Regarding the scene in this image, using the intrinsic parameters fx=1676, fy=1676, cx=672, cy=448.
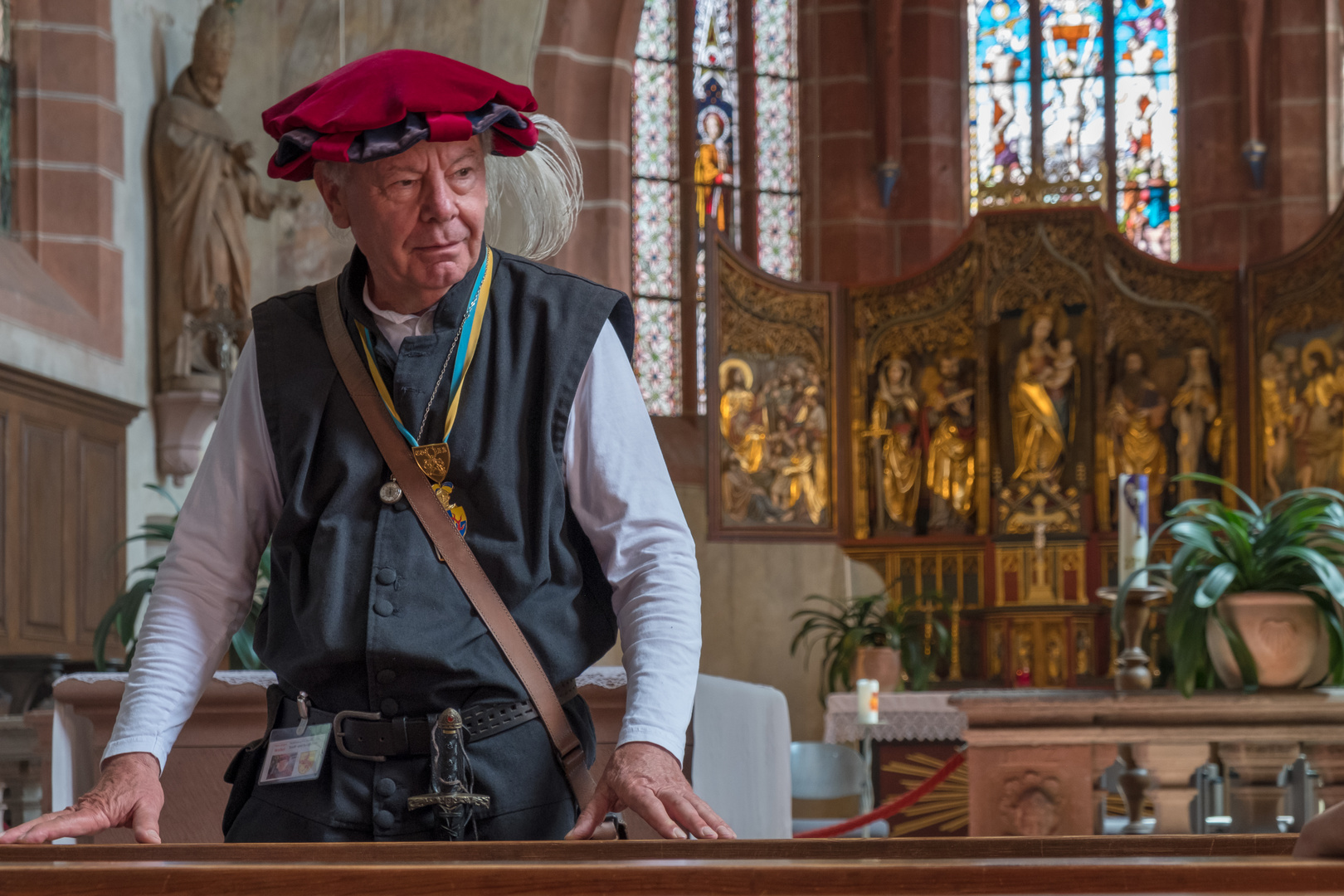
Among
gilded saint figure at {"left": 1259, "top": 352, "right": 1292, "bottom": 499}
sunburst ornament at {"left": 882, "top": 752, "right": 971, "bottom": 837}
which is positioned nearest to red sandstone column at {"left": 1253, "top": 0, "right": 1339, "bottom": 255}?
gilded saint figure at {"left": 1259, "top": 352, "right": 1292, "bottom": 499}

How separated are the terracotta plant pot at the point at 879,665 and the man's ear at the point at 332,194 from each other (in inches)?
289

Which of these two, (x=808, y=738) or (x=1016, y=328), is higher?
(x=1016, y=328)

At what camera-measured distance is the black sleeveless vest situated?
156 centimetres

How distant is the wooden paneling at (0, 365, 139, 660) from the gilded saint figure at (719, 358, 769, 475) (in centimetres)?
322

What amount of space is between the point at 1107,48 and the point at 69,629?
27.8ft

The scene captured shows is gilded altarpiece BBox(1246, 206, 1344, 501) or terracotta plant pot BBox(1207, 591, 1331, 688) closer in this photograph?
terracotta plant pot BBox(1207, 591, 1331, 688)

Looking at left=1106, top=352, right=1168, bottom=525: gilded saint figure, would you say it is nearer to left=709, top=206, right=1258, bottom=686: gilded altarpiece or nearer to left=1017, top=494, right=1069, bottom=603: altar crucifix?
left=709, top=206, right=1258, bottom=686: gilded altarpiece

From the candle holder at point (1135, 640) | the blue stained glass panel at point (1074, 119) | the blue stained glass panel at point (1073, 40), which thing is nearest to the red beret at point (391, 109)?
the candle holder at point (1135, 640)

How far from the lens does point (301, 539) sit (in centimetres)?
165

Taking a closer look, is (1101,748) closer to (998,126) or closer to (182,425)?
(182,425)

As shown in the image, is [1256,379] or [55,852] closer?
[55,852]

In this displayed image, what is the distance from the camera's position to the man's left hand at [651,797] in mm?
1419

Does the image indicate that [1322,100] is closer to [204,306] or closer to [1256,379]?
[1256,379]

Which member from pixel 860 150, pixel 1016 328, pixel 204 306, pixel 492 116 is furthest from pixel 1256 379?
pixel 492 116
